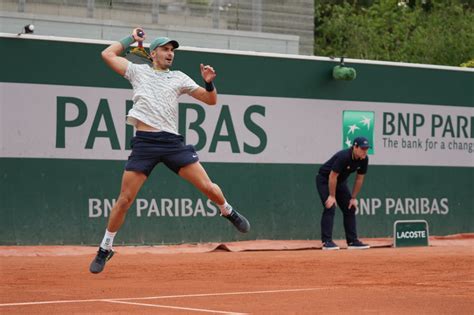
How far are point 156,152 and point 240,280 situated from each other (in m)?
2.26

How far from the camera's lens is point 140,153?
34.5ft

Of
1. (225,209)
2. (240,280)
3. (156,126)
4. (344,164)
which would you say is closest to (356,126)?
(344,164)

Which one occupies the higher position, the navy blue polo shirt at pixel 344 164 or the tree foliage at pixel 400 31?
the tree foliage at pixel 400 31

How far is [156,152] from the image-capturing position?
10516 millimetres

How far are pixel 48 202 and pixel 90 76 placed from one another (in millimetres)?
1930

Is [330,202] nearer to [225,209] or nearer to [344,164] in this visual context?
[344,164]

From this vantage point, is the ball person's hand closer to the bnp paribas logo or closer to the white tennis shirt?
the bnp paribas logo

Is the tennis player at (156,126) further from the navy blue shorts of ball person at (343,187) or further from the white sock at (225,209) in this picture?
the navy blue shorts of ball person at (343,187)

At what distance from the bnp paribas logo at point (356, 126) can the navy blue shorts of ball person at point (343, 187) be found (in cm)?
122

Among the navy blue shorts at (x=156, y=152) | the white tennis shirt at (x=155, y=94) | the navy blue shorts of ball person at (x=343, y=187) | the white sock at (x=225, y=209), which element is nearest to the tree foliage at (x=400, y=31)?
the navy blue shorts of ball person at (x=343, y=187)

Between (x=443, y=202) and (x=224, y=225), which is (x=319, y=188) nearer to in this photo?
(x=224, y=225)

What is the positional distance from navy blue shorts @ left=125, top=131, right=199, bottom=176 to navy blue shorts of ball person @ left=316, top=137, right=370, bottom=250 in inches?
267

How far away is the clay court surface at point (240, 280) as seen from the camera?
9.39 metres

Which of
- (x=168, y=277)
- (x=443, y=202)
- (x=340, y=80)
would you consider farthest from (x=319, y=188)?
(x=168, y=277)
